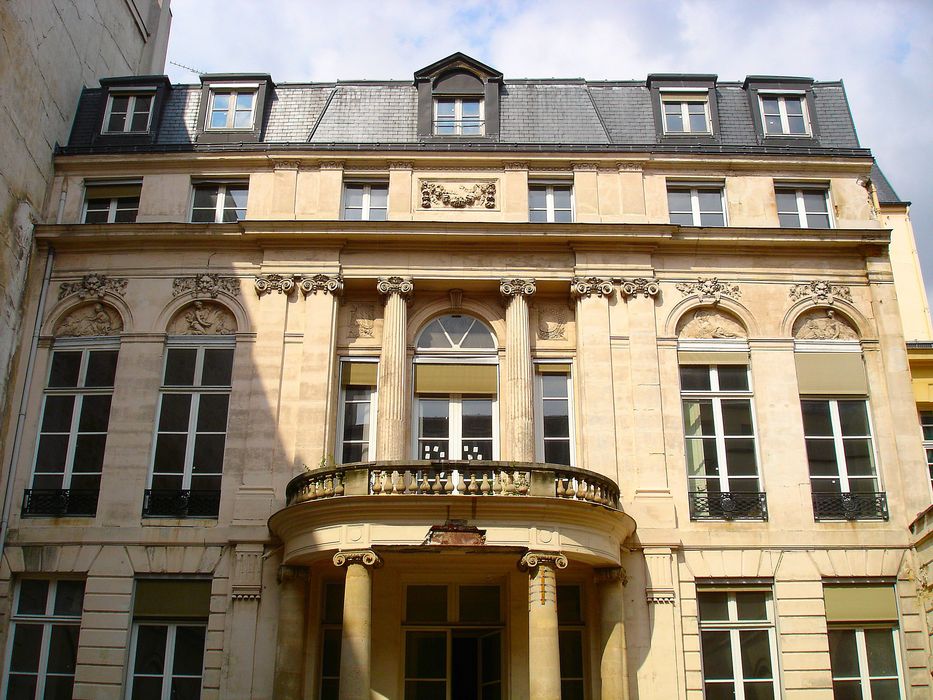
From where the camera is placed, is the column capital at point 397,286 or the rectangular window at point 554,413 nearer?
the rectangular window at point 554,413

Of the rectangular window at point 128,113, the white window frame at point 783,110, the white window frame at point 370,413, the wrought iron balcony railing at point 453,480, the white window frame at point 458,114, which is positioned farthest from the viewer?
the rectangular window at point 128,113

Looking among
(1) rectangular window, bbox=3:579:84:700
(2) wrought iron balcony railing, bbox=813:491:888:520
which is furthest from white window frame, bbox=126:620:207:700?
(2) wrought iron balcony railing, bbox=813:491:888:520

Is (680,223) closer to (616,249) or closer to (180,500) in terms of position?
(616,249)

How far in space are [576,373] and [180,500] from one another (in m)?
8.04

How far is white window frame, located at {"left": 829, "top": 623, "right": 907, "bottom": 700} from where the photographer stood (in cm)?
1638

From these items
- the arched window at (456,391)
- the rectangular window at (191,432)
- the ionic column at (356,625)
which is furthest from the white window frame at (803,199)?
the rectangular window at (191,432)

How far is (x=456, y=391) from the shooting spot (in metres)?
18.6

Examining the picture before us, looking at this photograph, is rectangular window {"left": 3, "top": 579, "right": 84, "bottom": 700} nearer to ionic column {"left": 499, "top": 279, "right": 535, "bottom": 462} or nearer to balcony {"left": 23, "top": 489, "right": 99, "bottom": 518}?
balcony {"left": 23, "top": 489, "right": 99, "bottom": 518}

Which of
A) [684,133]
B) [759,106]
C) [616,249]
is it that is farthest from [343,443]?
[759,106]

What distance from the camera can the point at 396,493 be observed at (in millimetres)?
14875

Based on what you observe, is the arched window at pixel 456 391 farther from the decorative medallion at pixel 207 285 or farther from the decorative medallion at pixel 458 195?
the decorative medallion at pixel 207 285

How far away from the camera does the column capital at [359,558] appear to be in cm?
1478

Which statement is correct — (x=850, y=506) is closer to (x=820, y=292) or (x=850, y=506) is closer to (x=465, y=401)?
(x=820, y=292)

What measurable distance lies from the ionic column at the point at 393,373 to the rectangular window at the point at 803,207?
27.1ft
